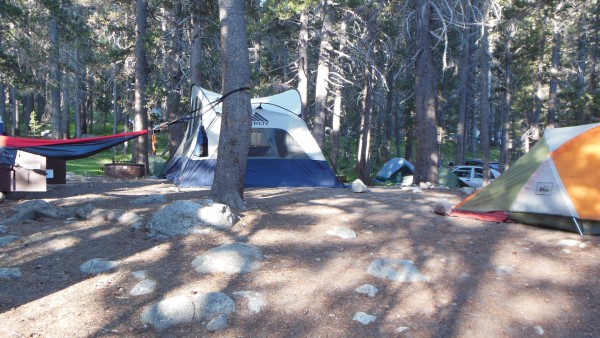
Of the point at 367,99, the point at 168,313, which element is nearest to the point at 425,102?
the point at 367,99

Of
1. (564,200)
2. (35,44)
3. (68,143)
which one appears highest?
(35,44)

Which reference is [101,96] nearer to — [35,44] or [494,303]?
[35,44]

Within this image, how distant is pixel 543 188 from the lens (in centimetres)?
671

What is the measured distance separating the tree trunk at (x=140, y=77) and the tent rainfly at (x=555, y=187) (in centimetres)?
1096

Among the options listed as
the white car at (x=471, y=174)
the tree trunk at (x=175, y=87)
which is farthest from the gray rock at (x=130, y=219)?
the white car at (x=471, y=174)

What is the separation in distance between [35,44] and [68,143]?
16.5 ft

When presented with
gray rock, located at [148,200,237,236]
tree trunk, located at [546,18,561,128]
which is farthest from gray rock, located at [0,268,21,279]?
tree trunk, located at [546,18,561,128]

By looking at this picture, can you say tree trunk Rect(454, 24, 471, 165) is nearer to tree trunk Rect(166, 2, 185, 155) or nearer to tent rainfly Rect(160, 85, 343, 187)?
tree trunk Rect(166, 2, 185, 155)

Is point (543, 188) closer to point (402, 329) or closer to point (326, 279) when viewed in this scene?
point (326, 279)

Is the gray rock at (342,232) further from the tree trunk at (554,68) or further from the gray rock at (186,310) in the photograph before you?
the tree trunk at (554,68)

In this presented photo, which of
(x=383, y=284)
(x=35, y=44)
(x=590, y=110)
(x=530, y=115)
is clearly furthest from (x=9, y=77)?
(x=530, y=115)

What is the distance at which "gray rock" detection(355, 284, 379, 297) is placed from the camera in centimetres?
471

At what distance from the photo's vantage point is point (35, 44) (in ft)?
39.1

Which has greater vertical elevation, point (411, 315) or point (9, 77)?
point (9, 77)
